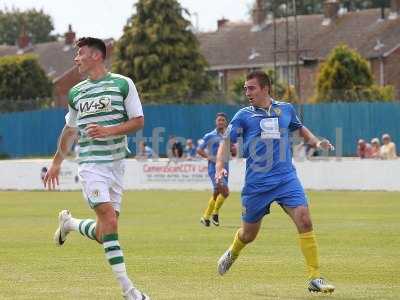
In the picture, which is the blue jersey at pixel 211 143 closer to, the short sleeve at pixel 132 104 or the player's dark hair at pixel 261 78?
the player's dark hair at pixel 261 78

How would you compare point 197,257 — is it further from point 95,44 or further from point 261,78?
point 95,44

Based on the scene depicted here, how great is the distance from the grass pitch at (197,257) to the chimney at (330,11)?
60.4 m

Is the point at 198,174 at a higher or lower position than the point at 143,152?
lower

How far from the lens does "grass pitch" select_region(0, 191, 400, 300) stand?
1257cm

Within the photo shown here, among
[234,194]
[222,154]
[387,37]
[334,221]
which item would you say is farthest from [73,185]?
[387,37]

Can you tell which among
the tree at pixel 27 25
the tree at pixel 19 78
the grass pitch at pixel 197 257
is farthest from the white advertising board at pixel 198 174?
the tree at pixel 27 25

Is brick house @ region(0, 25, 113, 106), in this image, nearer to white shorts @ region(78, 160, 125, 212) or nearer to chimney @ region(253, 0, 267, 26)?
chimney @ region(253, 0, 267, 26)

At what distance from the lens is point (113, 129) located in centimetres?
1124

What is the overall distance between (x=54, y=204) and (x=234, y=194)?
272 inches

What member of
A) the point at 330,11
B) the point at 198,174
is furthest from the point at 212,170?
the point at 330,11

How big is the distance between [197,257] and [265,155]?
11.3ft

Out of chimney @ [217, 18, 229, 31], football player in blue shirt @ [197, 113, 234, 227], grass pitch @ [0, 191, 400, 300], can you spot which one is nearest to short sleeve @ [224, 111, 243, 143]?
grass pitch @ [0, 191, 400, 300]

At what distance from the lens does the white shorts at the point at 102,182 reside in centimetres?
1142

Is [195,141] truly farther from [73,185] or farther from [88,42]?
[88,42]
